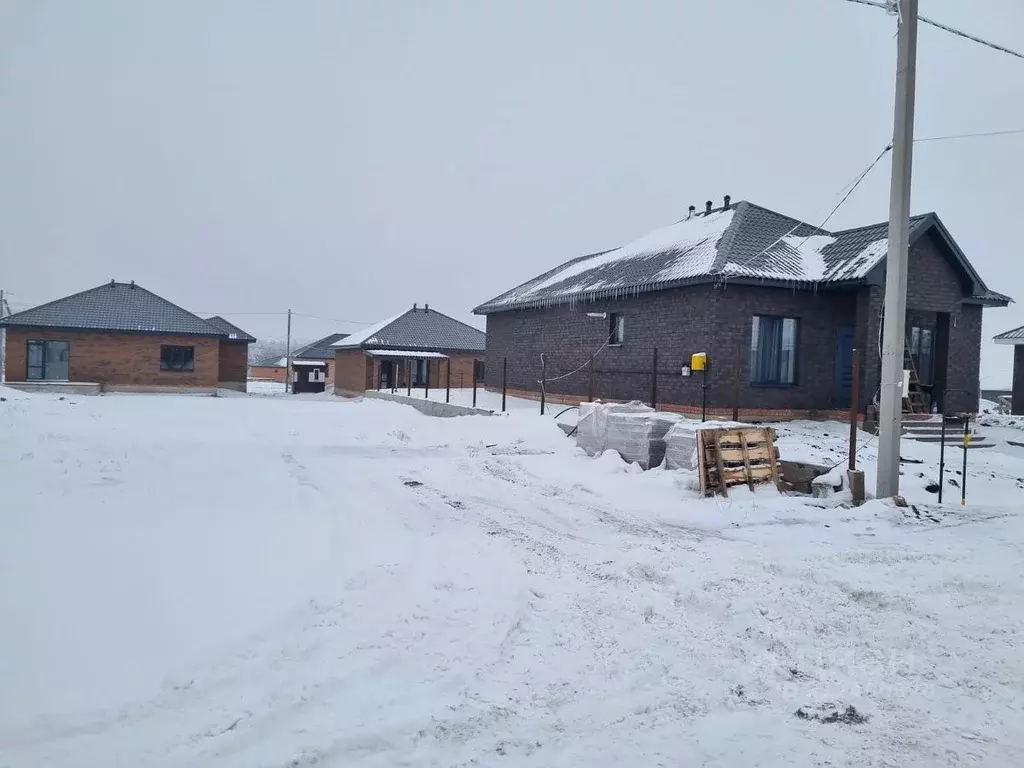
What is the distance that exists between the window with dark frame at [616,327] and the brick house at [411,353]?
15691 mm

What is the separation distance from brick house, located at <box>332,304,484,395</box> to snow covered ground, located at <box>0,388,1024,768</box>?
26.5m

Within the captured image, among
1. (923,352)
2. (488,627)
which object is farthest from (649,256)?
(488,627)

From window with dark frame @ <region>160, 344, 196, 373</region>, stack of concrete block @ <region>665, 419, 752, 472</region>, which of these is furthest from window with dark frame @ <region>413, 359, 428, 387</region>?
stack of concrete block @ <region>665, 419, 752, 472</region>

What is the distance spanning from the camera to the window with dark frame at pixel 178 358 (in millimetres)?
32062

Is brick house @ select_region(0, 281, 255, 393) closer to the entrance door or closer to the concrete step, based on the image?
the entrance door

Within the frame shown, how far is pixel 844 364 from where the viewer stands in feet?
52.5

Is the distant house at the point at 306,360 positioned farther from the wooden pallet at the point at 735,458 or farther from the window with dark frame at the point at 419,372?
the wooden pallet at the point at 735,458

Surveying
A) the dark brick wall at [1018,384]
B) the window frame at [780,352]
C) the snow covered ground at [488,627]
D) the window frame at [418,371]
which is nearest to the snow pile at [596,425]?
the snow covered ground at [488,627]

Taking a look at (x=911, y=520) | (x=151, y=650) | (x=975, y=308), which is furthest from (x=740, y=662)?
(x=975, y=308)

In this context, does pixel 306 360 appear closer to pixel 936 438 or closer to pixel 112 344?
pixel 112 344

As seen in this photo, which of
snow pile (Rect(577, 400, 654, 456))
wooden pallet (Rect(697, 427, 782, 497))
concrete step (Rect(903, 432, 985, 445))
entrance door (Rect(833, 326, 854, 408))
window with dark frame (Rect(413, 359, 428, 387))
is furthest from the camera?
window with dark frame (Rect(413, 359, 428, 387))

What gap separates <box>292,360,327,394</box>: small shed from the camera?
1796 inches

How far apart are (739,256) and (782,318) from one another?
173cm

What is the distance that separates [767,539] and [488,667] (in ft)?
13.9
